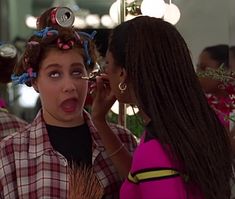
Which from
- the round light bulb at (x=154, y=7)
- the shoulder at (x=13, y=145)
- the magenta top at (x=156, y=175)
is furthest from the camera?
the round light bulb at (x=154, y=7)

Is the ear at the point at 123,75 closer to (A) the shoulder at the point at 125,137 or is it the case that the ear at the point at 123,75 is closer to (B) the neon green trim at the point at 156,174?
(B) the neon green trim at the point at 156,174

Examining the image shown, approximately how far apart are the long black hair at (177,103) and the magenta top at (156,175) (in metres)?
0.02

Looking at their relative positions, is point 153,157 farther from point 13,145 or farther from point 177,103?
point 13,145

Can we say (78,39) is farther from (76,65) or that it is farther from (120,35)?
(120,35)

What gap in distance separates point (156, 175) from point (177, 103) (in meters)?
0.15

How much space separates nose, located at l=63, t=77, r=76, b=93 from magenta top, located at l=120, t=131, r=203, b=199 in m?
0.38

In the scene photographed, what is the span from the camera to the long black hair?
1021mm

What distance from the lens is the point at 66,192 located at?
51.2 inches

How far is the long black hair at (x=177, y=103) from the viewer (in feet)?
3.35

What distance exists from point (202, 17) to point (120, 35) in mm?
939

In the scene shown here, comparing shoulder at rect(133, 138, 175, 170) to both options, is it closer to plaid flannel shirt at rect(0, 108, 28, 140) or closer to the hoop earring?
the hoop earring

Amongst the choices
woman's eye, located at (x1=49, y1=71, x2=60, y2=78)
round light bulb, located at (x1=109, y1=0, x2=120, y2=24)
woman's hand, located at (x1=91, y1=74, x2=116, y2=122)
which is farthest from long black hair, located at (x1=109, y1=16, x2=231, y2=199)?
round light bulb, located at (x1=109, y1=0, x2=120, y2=24)

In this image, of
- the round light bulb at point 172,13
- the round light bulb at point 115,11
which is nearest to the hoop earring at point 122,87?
the round light bulb at point 172,13

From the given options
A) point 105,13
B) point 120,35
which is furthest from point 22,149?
point 105,13
